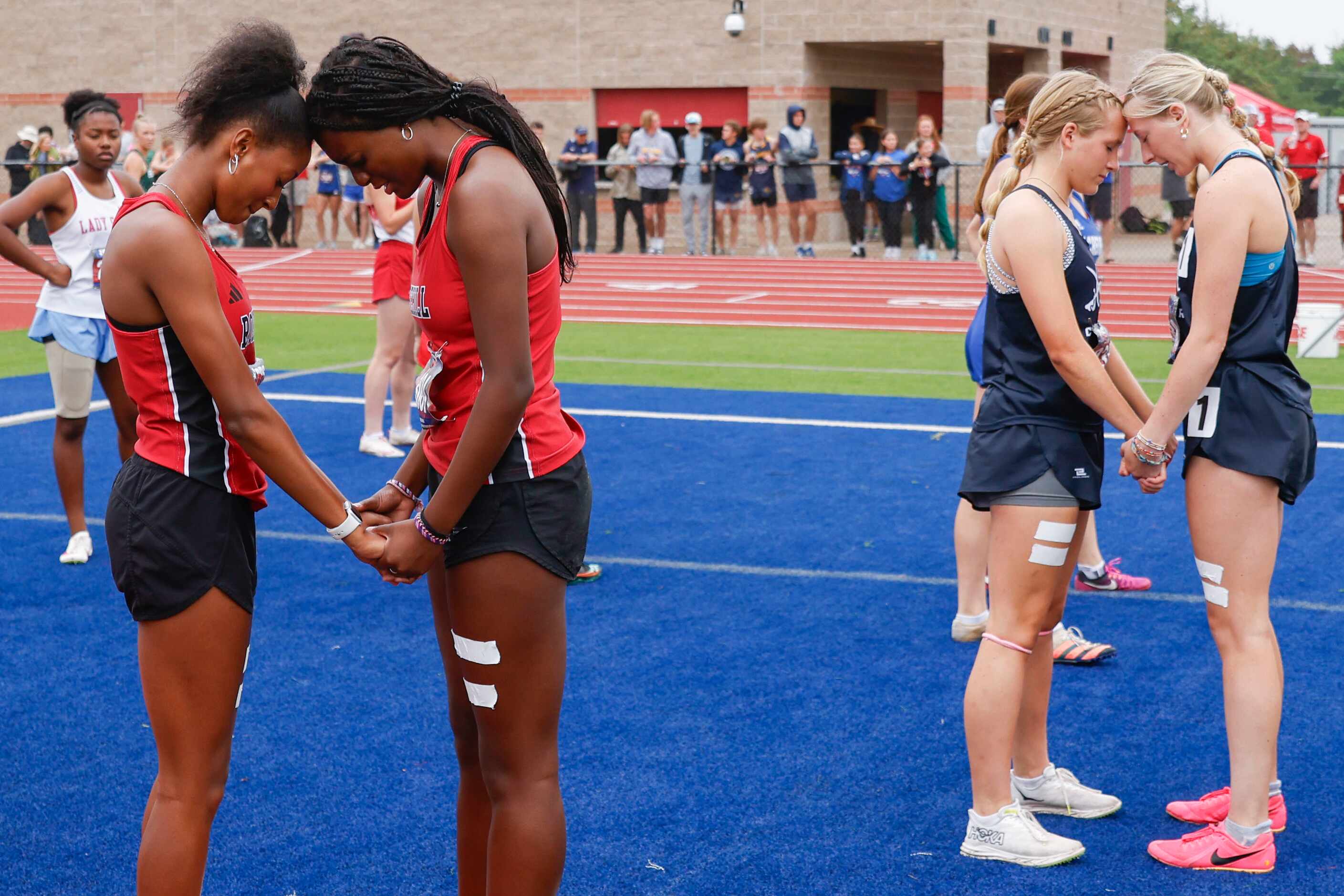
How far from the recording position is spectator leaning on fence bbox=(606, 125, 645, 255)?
901 inches

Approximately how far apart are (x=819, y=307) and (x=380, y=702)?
13.1 m

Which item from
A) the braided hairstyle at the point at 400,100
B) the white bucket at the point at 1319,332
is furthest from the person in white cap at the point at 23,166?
the braided hairstyle at the point at 400,100

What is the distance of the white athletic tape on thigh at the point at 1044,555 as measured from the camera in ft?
12.2

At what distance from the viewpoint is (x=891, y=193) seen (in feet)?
70.7

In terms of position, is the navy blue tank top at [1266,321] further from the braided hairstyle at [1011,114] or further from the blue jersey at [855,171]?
the blue jersey at [855,171]

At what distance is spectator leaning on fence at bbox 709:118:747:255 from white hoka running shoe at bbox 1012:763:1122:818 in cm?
1872

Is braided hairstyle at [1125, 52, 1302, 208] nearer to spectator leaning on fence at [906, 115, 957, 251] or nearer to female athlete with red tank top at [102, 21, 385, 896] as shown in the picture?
female athlete with red tank top at [102, 21, 385, 896]

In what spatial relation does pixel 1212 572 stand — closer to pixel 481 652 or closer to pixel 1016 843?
pixel 1016 843

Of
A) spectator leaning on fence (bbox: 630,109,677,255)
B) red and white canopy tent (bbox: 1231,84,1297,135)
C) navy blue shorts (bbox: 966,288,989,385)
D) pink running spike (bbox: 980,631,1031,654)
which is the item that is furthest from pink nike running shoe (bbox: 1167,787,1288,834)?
red and white canopy tent (bbox: 1231,84,1297,135)

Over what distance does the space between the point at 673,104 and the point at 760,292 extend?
11359mm

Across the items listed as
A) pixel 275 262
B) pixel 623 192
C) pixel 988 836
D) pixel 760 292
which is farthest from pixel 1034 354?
pixel 275 262

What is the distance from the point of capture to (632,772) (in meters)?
4.33

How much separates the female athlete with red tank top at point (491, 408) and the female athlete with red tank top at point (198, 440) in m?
0.16

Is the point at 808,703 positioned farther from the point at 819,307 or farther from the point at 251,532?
the point at 819,307
